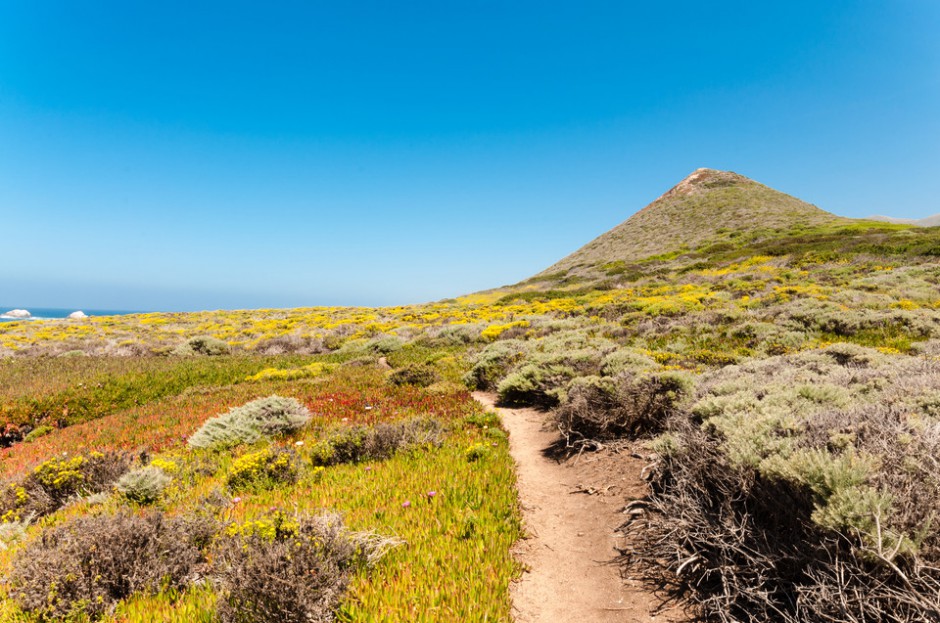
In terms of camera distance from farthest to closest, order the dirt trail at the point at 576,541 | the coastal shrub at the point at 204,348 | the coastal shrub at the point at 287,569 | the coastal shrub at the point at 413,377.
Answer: the coastal shrub at the point at 204,348 → the coastal shrub at the point at 413,377 → the dirt trail at the point at 576,541 → the coastal shrub at the point at 287,569

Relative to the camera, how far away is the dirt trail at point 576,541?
397 centimetres

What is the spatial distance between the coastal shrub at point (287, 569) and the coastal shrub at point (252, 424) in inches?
206

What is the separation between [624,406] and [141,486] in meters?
8.22

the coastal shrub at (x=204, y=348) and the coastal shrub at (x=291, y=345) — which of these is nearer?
the coastal shrub at (x=204, y=348)

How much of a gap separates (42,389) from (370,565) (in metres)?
17.7

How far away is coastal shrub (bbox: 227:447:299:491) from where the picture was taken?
6.31 m

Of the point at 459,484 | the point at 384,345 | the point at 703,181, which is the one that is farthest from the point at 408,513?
the point at 703,181

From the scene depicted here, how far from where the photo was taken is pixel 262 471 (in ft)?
21.4

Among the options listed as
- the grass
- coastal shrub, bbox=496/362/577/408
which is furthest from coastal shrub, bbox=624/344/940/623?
coastal shrub, bbox=496/362/577/408

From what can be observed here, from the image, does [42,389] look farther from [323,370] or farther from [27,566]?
[27,566]

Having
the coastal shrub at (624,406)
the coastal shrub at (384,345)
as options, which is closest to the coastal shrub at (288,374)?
the coastal shrub at (384,345)

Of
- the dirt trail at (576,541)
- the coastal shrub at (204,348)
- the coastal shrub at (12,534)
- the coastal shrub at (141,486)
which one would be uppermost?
the coastal shrub at (204,348)

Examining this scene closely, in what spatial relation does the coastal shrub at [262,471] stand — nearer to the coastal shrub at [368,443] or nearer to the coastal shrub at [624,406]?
the coastal shrub at [368,443]

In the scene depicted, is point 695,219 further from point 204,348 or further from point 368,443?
point 368,443
